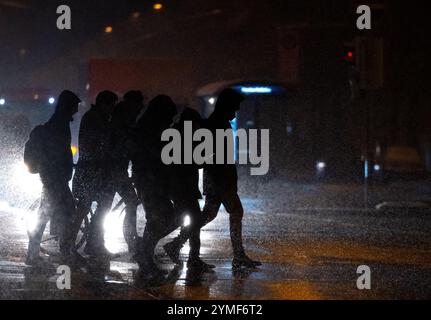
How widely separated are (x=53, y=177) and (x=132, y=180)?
2.94ft

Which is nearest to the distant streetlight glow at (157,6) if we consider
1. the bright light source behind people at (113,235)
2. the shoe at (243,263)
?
the bright light source behind people at (113,235)

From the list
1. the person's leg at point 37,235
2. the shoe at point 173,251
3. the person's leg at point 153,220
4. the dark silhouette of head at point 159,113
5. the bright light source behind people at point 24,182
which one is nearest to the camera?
the person's leg at point 153,220

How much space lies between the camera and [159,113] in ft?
35.9

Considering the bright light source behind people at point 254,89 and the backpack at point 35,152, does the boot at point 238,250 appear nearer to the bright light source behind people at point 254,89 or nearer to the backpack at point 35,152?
the backpack at point 35,152

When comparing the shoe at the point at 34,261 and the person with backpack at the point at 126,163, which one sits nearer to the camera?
the shoe at the point at 34,261

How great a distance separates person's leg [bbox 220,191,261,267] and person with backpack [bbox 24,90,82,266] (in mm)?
1761

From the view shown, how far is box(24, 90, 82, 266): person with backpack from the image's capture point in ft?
37.0

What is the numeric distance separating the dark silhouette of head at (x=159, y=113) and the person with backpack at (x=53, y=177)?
1092 mm

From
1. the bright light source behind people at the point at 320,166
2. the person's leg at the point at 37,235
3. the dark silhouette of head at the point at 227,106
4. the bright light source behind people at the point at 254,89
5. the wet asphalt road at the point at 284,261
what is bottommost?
the wet asphalt road at the point at 284,261

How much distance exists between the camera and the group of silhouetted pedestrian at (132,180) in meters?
10.8

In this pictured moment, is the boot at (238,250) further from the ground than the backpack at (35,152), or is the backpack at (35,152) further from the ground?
the backpack at (35,152)

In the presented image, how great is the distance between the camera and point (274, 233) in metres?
16.0

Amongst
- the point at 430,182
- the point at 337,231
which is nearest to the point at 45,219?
the point at 337,231

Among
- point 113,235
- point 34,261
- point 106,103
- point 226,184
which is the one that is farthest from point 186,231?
point 113,235
